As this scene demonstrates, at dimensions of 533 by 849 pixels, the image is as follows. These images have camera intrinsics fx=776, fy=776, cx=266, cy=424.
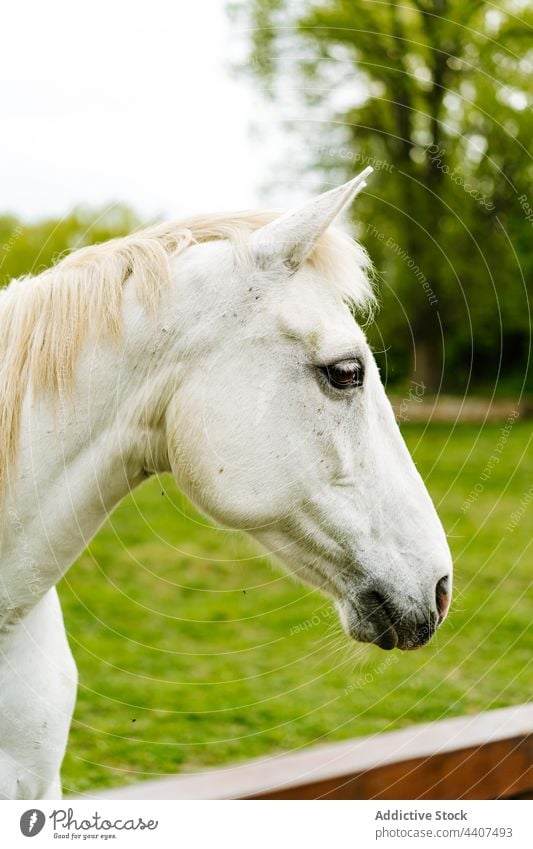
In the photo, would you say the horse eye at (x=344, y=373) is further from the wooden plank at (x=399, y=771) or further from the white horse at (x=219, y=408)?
the wooden plank at (x=399, y=771)

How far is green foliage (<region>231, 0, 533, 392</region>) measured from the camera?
7.93 meters

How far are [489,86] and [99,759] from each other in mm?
8488

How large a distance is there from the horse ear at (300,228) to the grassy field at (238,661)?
676mm

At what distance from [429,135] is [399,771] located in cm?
1026

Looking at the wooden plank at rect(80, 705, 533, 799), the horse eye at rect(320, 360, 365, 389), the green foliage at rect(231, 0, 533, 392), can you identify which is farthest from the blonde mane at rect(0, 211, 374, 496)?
the green foliage at rect(231, 0, 533, 392)

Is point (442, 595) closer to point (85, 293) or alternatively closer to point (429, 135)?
point (85, 293)

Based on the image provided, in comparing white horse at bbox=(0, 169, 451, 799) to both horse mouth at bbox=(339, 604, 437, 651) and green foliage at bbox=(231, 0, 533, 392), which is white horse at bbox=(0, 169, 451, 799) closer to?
horse mouth at bbox=(339, 604, 437, 651)

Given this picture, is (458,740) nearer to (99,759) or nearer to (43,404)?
(43,404)

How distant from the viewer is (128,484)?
5.28 feet

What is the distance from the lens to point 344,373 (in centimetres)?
152

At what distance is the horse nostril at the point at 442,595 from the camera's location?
156 centimetres

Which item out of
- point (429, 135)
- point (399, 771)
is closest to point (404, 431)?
point (429, 135)

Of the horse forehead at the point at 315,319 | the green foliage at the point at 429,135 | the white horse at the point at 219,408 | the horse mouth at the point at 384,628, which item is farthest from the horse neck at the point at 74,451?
the green foliage at the point at 429,135
